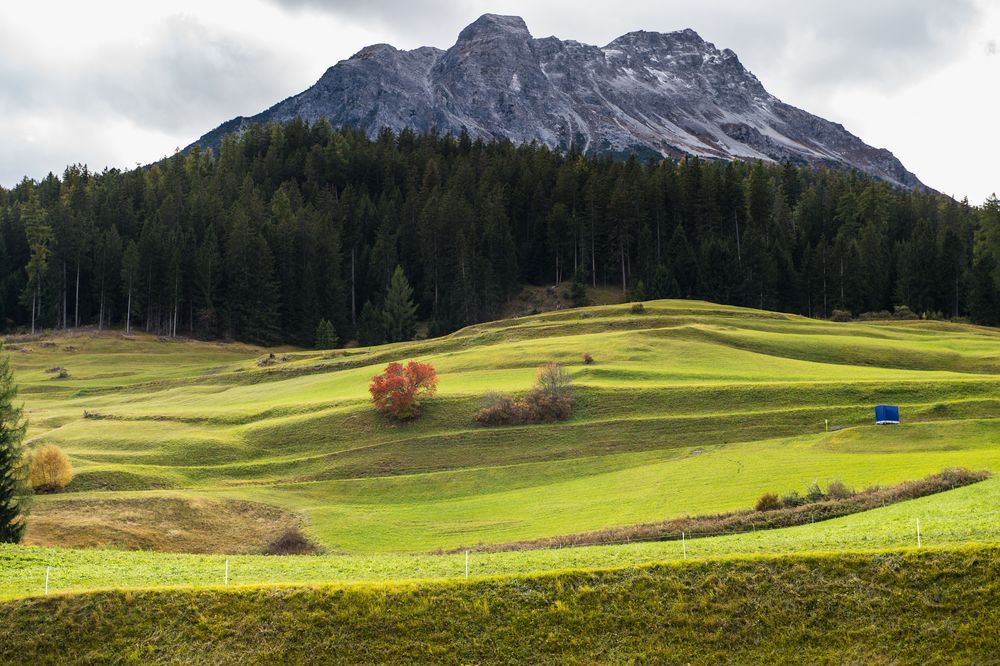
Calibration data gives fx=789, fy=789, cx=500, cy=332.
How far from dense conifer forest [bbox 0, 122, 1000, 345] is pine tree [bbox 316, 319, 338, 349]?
1.34 feet

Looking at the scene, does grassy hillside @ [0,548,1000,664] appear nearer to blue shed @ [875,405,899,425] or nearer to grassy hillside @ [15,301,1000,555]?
grassy hillside @ [15,301,1000,555]

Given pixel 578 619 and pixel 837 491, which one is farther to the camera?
pixel 837 491

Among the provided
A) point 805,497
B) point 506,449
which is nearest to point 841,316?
point 506,449

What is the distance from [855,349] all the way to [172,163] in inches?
5862

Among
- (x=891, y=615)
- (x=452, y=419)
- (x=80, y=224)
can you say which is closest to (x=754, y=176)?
(x=452, y=419)

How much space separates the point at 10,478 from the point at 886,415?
5058 centimetres

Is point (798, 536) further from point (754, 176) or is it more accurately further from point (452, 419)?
point (754, 176)

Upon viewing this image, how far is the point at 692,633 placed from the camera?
1992 centimetres

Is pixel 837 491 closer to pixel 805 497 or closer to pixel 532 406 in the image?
pixel 805 497

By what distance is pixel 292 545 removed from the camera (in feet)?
133

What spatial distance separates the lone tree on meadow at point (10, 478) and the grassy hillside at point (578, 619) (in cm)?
1331

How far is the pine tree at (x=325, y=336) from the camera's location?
121m

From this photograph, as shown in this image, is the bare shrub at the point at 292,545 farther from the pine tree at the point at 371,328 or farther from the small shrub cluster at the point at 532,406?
the pine tree at the point at 371,328

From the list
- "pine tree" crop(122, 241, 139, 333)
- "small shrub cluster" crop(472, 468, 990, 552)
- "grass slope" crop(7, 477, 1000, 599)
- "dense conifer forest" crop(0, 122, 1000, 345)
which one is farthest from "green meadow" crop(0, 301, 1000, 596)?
"pine tree" crop(122, 241, 139, 333)
